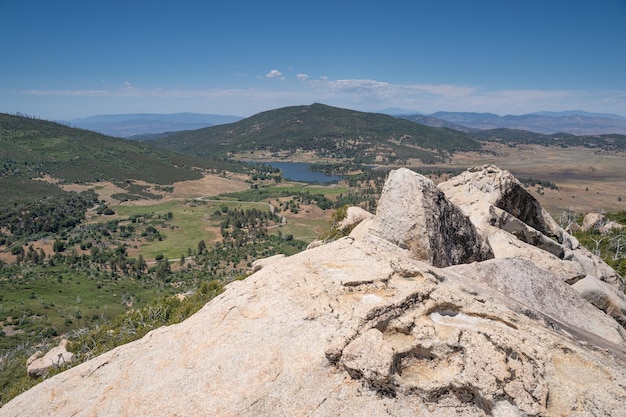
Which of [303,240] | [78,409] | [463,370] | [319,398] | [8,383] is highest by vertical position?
[463,370]

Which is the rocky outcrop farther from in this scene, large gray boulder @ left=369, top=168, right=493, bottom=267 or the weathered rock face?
large gray boulder @ left=369, top=168, right=493, bottom=267

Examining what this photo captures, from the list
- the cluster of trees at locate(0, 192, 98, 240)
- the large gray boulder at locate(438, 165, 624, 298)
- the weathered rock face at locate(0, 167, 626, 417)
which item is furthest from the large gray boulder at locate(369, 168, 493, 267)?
the cluster of trees at locate(0, 192, 98, 240)

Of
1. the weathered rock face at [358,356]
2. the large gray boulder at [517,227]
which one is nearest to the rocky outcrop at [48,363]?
the weathered rock face at [358,356]

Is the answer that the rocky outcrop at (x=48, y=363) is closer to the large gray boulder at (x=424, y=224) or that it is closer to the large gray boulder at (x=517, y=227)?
the large gray boulder at (x=424, y=224)

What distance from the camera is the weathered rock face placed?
9.45m

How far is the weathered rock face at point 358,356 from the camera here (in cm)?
945

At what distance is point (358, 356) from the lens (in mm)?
9938

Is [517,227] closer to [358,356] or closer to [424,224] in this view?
[424,224]

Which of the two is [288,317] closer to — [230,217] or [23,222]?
[230,217]

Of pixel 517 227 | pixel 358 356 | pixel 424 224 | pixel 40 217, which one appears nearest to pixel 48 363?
pixel 358 356

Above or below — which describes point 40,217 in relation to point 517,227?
below

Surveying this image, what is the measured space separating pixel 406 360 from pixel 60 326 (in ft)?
253

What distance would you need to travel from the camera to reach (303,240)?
148m

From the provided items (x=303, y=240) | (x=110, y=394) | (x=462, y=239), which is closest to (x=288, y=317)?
(x=110, y=394)
